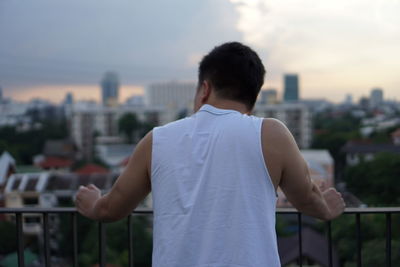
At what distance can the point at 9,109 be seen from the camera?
95875 mm

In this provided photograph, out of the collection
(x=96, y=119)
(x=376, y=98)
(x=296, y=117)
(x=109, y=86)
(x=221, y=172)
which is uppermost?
(x=109, y=86)

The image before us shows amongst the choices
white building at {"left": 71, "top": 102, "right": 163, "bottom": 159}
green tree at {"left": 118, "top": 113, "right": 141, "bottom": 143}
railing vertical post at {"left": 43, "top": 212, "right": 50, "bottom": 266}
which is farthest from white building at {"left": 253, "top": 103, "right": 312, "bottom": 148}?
railing vertical post at {"left": 43, "top": 212, "right": 50, "bottom": 266}

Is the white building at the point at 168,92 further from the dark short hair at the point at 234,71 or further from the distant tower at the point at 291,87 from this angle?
the dark short hair at the point at 234,71

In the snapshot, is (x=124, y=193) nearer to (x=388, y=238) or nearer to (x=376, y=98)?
(x=388, y=238)

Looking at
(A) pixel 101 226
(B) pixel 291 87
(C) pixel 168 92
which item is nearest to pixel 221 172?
(A) pixel 101 226

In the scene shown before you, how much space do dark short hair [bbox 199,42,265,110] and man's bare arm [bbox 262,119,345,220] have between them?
9cm

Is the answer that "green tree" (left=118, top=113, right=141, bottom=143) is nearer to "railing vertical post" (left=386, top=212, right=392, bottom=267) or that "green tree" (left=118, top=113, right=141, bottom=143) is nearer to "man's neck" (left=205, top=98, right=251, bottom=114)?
"railing vertical post" (left=386, top=212, right=392, bottom=267)

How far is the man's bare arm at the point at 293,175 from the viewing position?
104cm

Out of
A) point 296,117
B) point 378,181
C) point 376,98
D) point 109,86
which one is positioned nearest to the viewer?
point 378,181

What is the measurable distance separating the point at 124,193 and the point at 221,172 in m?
0.26

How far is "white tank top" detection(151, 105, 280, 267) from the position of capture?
3.35 feet

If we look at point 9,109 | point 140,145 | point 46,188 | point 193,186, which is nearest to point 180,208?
point 193,186

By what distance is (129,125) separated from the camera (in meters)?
51.1

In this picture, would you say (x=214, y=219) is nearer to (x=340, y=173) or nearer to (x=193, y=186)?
(x=193, y=186)
